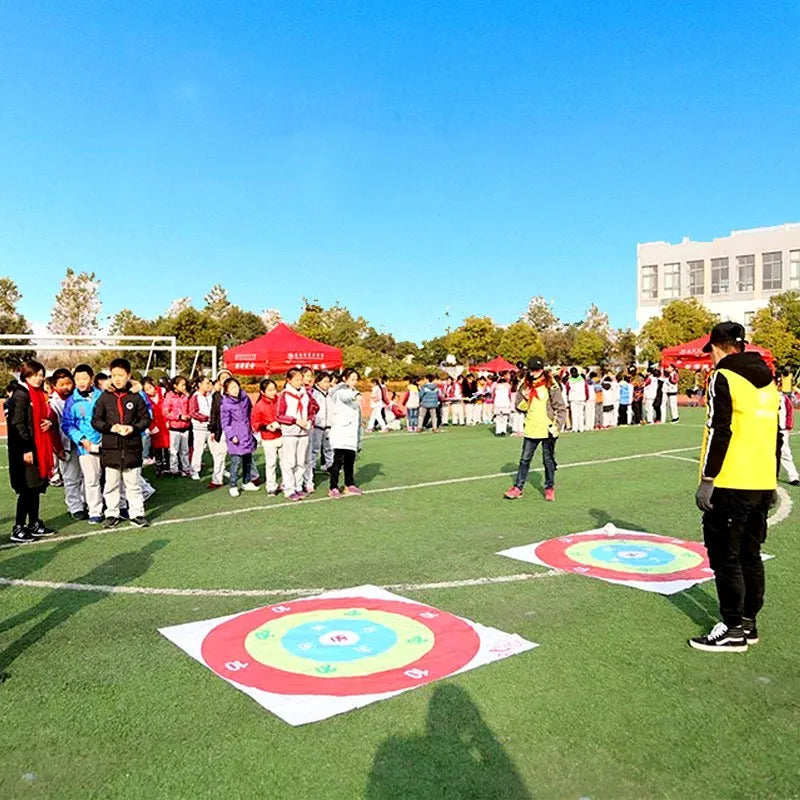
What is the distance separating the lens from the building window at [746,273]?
3241 inches

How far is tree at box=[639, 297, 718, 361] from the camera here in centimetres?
6372

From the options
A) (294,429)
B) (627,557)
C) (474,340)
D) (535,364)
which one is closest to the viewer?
(627,557)

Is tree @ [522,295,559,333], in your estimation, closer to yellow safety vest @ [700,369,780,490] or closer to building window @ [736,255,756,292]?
building window @ [736,255,756,292]

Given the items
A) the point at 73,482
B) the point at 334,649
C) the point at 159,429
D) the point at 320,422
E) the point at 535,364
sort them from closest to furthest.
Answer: the point at 334,649 < the point at 73,482 < the point at 535,364 < the point at 320,422 < the point at 159,429

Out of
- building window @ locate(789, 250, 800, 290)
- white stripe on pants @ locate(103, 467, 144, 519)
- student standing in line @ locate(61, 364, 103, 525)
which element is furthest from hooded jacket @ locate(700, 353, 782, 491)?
building window @ locate(789, 250, 800, 290)

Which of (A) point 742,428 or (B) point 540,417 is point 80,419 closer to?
(B) point 540,417

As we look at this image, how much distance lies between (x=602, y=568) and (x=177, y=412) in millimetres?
8969

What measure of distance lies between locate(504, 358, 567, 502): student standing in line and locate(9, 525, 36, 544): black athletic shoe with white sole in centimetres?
593

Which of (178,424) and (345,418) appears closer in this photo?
(345,418)

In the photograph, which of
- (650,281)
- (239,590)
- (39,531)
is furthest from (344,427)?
(650,281)

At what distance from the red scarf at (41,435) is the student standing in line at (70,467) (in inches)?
34.1

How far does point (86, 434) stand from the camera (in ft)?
30.3

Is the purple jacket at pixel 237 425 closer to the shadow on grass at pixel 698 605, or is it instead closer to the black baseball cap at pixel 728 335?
the shadow on grass at pixel 698 605

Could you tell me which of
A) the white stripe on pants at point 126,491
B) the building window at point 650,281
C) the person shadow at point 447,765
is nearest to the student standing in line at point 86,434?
the white stripe on pants at point 126,491
